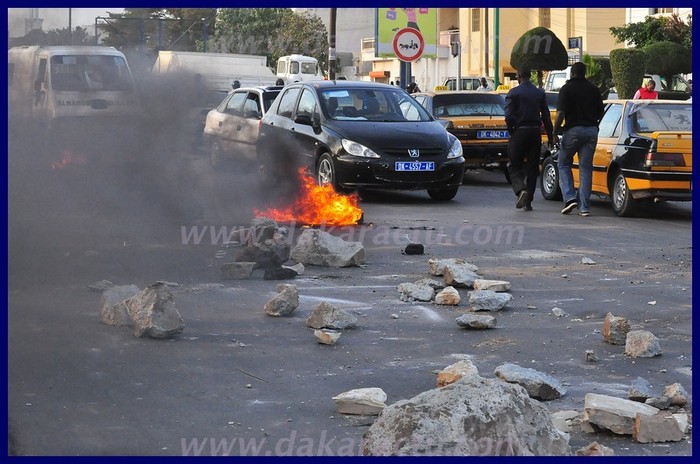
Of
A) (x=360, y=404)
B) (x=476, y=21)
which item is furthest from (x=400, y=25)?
(x=476, y=21)

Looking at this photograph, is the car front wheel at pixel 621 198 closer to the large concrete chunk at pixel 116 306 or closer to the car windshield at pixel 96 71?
the car windshield at pixel 96 71

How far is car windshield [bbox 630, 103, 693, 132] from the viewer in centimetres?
1420

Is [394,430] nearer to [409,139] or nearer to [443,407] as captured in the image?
[443,407]

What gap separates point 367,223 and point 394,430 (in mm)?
8602

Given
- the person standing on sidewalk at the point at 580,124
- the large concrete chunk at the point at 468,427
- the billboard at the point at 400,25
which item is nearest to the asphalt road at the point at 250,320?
the large concrete chunk at the point at 468,427

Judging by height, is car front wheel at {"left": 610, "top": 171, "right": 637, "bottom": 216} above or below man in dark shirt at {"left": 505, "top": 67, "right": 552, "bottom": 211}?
below

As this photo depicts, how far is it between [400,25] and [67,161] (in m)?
26.2

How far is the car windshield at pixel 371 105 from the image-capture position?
16281mm

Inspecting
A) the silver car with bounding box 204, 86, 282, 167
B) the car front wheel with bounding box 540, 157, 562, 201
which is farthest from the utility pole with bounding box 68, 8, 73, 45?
the car front wheel with bounding box 540, 157, 562, 201

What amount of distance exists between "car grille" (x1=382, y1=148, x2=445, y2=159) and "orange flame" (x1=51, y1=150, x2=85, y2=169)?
19.4ft

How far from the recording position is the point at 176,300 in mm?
8578

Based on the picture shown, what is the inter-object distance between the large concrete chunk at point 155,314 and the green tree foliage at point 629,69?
35.2 meters

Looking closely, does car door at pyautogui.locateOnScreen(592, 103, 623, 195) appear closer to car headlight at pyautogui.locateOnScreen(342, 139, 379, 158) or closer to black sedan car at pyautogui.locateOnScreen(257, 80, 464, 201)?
black sedan car at pyautogui.locateOnScreen(257, 80, 464, 201)

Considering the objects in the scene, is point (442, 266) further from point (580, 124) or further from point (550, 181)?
point (550, 181)
